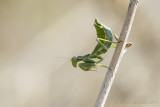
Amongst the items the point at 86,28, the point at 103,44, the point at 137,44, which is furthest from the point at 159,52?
the point at 103,44

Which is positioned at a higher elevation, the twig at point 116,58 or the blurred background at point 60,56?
the twig at point 116,58

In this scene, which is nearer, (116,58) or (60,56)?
(116,58)

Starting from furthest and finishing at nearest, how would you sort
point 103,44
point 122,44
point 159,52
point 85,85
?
point 85,85, point 159,52, point 103,44, point 122,44

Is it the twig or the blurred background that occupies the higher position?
the twig

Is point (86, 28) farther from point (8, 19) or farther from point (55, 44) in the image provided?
point (8, 19)

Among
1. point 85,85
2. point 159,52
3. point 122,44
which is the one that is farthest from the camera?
point 85,85

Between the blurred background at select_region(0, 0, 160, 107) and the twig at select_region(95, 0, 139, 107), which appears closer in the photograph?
the twig at select_region(95, 0, 139, 107)

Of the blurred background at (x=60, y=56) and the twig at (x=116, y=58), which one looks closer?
the twig at (x=116, y=58)

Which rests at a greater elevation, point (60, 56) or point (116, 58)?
point (116, 58)
